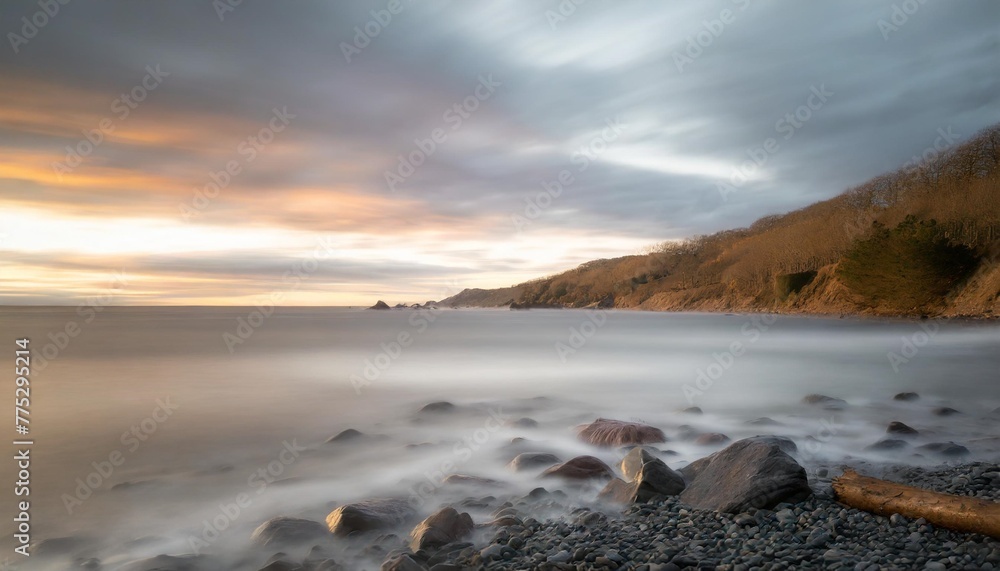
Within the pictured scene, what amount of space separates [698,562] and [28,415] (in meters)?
15.0

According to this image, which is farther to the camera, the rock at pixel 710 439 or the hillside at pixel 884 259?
the hillside at pixel 884 259

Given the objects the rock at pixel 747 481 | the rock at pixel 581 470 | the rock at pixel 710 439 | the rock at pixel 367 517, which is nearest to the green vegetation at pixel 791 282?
→ the rock at pixel 710 439

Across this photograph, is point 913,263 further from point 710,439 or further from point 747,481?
point 747,481

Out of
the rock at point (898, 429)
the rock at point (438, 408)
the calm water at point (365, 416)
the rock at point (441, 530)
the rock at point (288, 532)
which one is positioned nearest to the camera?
the rock at point (441, 530)

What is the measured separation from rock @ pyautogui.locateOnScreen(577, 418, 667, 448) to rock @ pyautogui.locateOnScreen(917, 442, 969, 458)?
4.02m

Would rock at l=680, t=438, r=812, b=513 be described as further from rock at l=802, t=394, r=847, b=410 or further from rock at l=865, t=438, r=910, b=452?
rock at l=802, t=394, r=847, b=410

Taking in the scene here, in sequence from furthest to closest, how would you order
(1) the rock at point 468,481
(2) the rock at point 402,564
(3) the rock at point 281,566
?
1. (1) the rock at point 468,481
2. (3) the rock at point 281,566
3. (2) the rock at point 402,564

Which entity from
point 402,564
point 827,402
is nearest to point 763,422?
point 827,402

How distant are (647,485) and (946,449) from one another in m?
5.50

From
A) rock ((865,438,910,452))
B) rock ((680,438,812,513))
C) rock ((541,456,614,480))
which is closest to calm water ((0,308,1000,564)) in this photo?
rock ((865,438,910,452))

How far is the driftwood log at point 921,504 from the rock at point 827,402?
29.0 ft

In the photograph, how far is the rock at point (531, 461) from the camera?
8523 mm

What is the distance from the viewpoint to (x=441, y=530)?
5652mm

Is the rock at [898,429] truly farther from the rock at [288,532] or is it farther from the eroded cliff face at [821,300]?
the eroded cliff face at [821,300]
